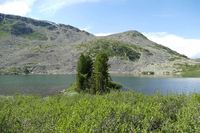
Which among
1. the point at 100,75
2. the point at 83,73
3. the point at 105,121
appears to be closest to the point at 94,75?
the point at 100,75

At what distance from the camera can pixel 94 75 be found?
365 feet

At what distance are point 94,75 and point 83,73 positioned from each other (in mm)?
5523

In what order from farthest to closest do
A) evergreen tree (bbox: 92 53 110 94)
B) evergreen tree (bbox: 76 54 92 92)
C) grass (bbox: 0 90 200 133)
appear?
1. evergreen tree (bbox: 76 54 92 92)
2. evergreen tree (bbox: 92 53 110 94)
3. grass (bbox: 0 90 200 133)

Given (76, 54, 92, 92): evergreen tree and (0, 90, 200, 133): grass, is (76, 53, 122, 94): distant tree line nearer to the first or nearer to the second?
(76, 54, 92, 92): evergreen tree

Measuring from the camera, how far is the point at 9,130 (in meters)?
24.3

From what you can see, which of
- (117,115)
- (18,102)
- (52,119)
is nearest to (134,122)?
(117,115)

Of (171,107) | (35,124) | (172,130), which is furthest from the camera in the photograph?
(171,107)

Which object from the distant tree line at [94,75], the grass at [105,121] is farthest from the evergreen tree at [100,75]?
the grass at [105,121]

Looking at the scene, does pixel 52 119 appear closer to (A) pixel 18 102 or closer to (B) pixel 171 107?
(B) pixel 171 107

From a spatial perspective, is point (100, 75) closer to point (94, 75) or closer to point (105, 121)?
point (94, 75)

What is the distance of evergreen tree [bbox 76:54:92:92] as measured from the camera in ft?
375

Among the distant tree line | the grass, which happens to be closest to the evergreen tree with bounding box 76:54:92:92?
the distant tree line

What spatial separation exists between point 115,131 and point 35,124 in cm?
712

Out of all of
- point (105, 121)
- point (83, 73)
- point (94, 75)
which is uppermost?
point (83, 73)
